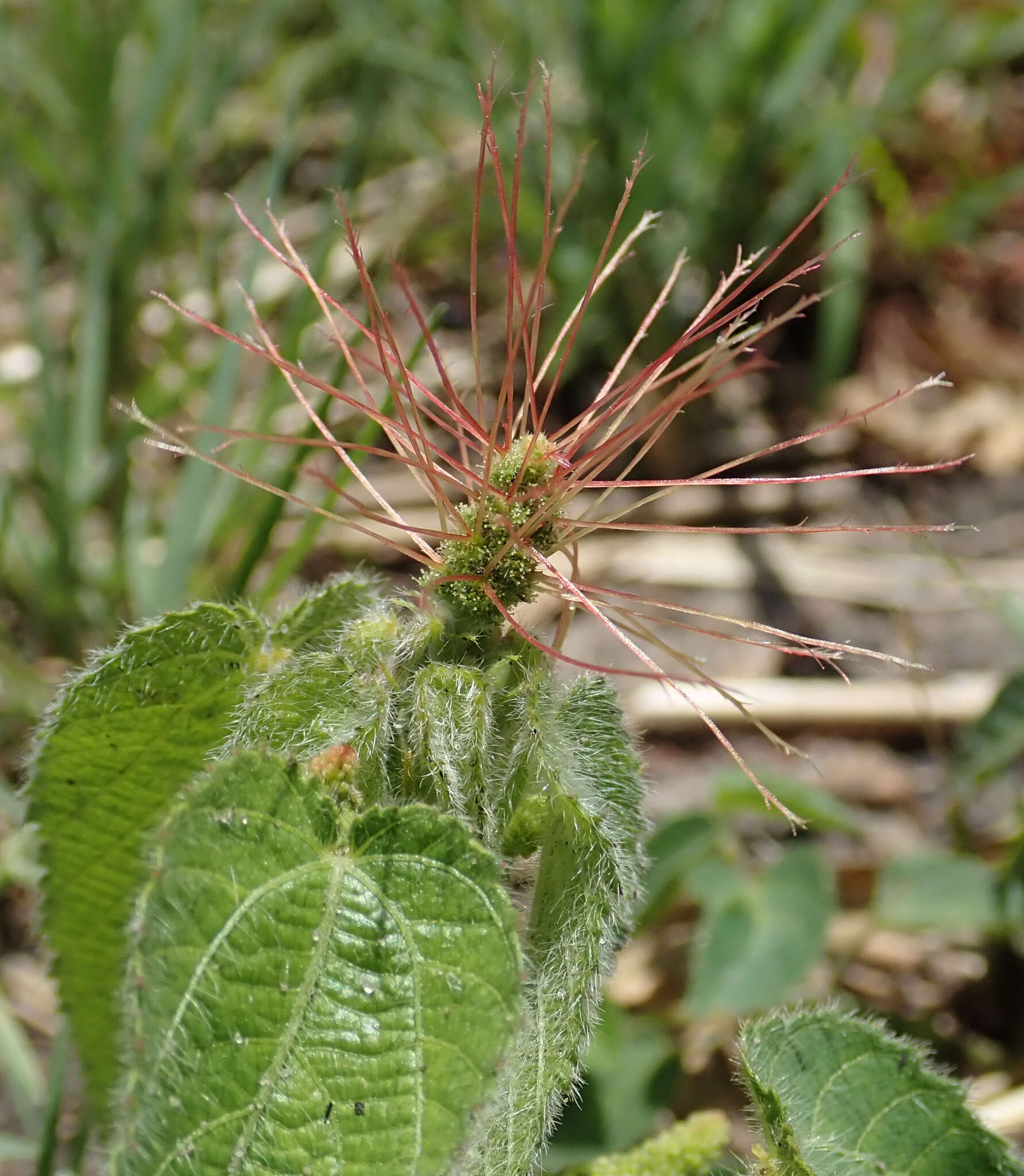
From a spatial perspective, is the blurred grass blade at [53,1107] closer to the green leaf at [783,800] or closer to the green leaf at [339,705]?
the green leaf at [339,705]

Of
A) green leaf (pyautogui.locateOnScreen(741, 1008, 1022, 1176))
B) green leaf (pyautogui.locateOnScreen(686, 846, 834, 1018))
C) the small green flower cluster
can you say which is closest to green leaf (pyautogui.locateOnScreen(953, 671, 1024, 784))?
green leaf (pyautogui.locateOnScreen(686, 846, 834, 1018))

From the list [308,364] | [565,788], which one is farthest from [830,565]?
[565,788]

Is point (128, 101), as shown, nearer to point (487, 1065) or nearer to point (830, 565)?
point (830, 565)

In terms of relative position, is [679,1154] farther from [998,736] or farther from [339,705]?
[998,736]

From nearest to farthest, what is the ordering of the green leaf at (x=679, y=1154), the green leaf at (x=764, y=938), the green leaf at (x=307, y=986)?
the green leaf at (x=307, y=986) < the green leaf at (x=679, y=1154) < the green leaf at (x=764, y=938)

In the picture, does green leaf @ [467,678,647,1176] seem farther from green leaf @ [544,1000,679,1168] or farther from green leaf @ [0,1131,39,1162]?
green leaf @ [0,1131,39,1162]

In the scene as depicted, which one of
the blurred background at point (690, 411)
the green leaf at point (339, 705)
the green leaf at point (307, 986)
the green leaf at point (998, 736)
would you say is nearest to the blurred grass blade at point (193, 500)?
the blurred background at point (690, 411)
